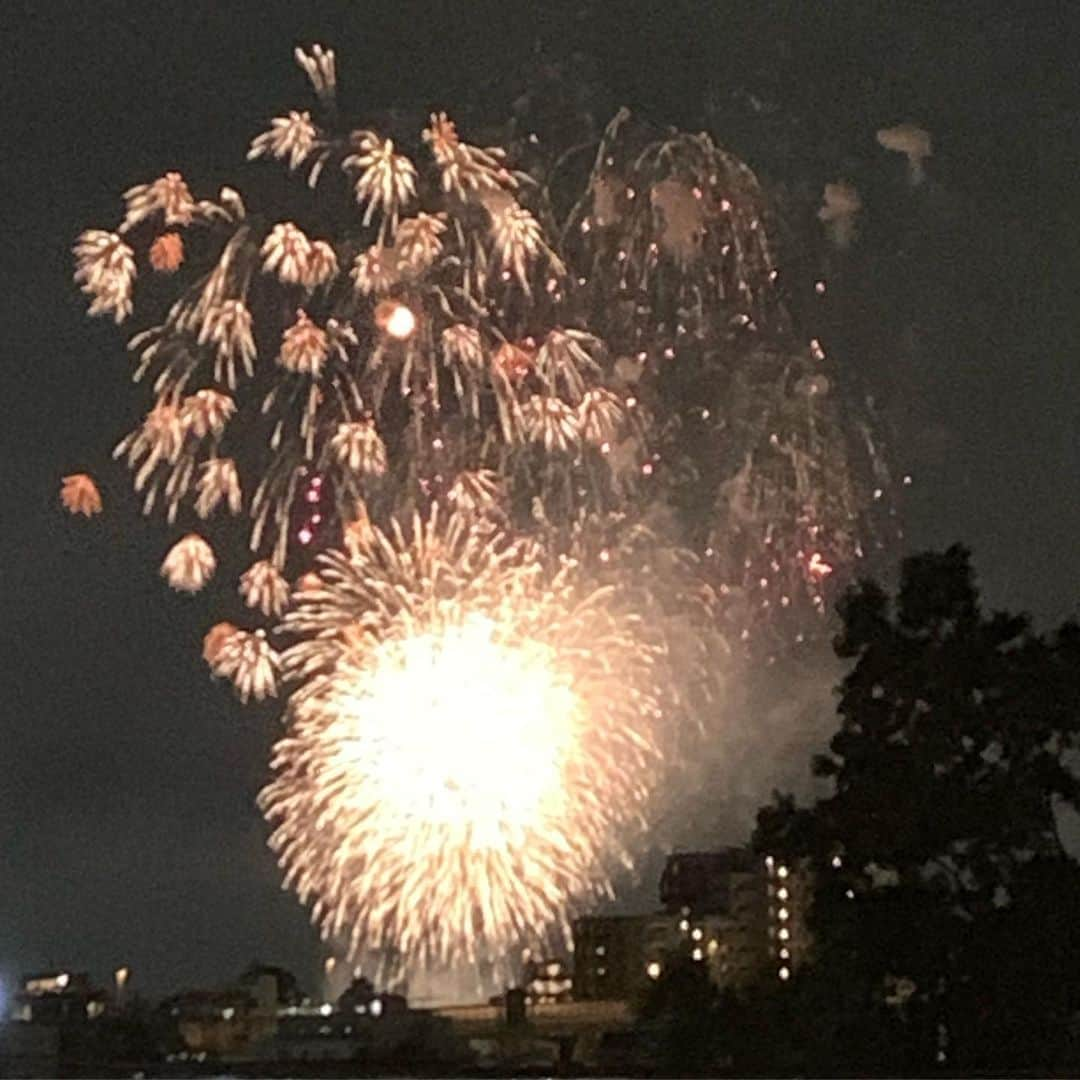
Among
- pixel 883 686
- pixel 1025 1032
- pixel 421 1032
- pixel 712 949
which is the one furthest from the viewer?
pixel 883 686

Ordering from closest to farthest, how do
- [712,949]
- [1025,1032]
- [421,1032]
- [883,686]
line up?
[421,1032]
[1025,1032]
[712,949]
[883,686]

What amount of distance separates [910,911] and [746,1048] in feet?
6.16

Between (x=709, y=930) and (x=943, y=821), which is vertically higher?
(x=943, y=821)

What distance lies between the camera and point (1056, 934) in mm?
9430

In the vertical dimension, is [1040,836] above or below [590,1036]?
above

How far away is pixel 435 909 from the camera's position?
10.1m

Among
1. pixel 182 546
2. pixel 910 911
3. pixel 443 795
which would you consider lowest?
pixel 910 911

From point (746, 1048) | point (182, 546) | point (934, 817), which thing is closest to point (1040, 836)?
point (934, 817)

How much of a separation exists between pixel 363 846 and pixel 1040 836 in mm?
3007

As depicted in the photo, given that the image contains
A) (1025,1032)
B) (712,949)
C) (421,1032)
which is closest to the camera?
(421,1032)

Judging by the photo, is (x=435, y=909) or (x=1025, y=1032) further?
(x=435, y=909)

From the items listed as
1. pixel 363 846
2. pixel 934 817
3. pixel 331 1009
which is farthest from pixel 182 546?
pixel 934 817

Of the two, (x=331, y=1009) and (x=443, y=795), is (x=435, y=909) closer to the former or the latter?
(x=443, y=795)

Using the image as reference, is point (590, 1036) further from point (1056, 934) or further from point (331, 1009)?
point (1056, 934)
